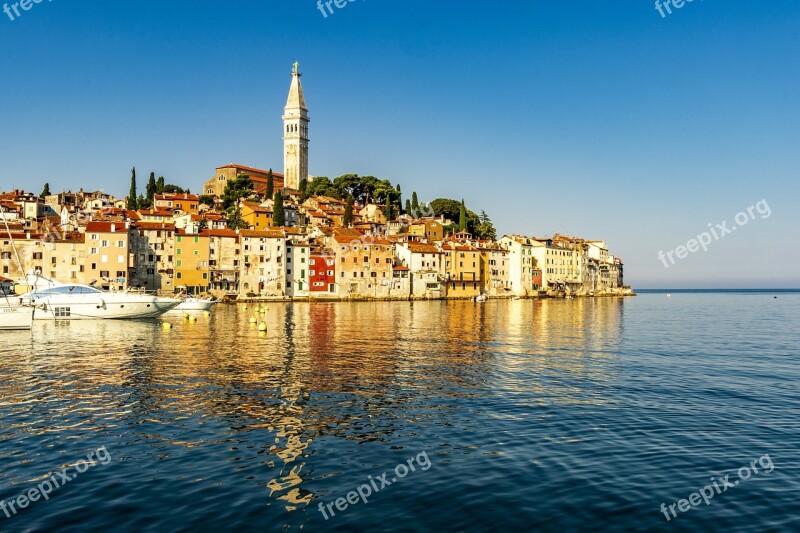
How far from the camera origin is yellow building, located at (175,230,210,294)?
313 feet

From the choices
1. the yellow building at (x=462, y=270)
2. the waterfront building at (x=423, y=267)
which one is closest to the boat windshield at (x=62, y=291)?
the waterfront building at (x=423, y=267)

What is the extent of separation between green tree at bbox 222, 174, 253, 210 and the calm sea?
112 metres

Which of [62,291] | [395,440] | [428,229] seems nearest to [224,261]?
[62,291]

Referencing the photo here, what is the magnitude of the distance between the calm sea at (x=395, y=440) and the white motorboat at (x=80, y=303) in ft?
71.2

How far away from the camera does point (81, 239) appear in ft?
288

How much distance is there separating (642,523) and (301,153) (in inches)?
6625

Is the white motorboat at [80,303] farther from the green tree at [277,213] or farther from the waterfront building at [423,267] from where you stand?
the green tree at [277,213]

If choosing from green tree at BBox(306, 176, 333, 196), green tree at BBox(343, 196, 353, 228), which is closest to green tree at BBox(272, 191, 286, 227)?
green tree at BBox(343, 196, 353, 228)

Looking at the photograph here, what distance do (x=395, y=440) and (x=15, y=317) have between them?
41.4 m

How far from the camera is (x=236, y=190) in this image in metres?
144

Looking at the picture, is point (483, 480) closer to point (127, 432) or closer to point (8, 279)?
point (127, 432)

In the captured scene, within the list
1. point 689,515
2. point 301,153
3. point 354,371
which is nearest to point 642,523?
point 689,515

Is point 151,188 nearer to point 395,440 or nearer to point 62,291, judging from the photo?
point 62,291

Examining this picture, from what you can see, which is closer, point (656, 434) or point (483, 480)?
point (483, 480)
